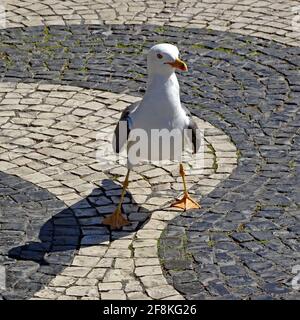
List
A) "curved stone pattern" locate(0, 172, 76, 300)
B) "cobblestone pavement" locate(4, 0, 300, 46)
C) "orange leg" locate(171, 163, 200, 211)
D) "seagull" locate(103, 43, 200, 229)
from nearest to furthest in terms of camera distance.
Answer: "curved stone pattern" locate(0, 172, 76, 300) → "seagull" locate(103, 43, 200, 229) → "orange leg" locate(171, 163, 200, 211) → "cobblestone pavement" locate(4, 0, 300, 46)

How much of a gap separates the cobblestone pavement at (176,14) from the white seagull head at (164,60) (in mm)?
4953

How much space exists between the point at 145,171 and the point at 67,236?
65.4 inches

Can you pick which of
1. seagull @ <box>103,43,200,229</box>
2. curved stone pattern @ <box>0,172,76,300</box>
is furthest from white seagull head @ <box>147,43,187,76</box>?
curved stone pattern @ <box>0,172,76,300</box>

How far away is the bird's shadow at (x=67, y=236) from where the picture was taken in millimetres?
8625

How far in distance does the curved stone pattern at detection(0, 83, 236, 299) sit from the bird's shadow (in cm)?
1

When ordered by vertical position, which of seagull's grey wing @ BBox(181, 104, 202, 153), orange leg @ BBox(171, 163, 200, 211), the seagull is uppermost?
the seagull

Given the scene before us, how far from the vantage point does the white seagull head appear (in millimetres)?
9375

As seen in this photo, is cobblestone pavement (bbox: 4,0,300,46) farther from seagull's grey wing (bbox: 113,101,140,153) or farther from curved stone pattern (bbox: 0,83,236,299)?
seagull's grey wing (bbox: 113,101,140,153)

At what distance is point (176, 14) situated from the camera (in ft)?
49.0

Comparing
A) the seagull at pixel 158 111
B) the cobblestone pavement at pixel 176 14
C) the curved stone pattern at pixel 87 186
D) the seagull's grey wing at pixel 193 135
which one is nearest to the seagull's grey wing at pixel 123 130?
the seagull at pixel 158 111

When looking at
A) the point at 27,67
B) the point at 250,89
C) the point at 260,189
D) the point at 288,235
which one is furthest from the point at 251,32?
the point at 288,235

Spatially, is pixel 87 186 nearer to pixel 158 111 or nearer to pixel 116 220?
pixel 116 220

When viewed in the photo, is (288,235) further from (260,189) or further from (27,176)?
(27,176)

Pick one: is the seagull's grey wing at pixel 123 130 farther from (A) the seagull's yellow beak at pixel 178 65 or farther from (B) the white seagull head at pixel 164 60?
(A) the seagull's yellow beak at pixel 178 65
